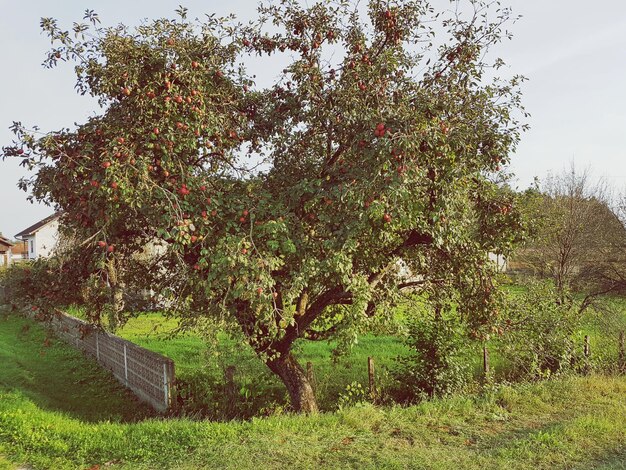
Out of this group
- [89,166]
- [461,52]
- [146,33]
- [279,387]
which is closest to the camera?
[89,166]

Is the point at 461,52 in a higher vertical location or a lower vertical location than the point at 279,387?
higher

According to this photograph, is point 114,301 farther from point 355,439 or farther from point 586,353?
point 586,353

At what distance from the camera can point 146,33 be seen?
7.82 meters

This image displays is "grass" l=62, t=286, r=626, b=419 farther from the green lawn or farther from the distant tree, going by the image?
the distant tree

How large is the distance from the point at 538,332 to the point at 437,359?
2.00 meters

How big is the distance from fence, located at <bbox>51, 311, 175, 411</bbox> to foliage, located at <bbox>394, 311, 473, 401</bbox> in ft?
15.5

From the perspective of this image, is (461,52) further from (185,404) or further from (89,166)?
(185,404)

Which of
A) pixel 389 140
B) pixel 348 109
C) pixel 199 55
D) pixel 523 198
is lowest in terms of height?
pixel 523 198

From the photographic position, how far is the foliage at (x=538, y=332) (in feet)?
33.8

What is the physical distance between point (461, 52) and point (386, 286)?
411 centimetres

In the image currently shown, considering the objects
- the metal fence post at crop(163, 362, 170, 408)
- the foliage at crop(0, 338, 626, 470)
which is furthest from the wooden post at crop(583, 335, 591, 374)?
the metal fence post at crop(163, 362, 170, 408)

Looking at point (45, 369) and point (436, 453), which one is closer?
point (436, 453)

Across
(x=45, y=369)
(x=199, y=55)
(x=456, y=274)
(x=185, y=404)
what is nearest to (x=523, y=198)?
(x=456, y=274)

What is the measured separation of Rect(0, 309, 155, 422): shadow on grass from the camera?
1102 cm
